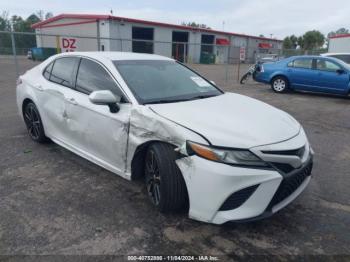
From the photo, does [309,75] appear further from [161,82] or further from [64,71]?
[64,71]

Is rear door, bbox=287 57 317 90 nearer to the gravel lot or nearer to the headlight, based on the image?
the gravel lot

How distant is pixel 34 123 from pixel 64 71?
1.15m

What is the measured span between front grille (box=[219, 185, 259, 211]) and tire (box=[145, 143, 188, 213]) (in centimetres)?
42

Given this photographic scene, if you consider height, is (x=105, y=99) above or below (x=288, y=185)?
above

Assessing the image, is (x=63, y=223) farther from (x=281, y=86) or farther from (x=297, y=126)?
(x=281, y=86)

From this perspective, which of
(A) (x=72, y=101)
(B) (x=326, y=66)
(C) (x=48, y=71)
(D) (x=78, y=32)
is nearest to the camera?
(A) (x=72, y=101)

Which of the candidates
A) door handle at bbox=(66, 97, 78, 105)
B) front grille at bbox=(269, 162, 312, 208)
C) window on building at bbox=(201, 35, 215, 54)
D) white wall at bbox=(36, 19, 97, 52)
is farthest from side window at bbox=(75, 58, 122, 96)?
window on building at bbox=(201, 35, 215, 54)

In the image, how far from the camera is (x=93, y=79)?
12.1 feet

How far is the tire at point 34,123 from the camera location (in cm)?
465

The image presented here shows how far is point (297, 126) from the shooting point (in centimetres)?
314

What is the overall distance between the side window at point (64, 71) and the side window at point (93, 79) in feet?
0.63

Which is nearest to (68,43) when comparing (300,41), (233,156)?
(233,156)

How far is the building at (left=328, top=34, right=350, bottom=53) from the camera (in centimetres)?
2766

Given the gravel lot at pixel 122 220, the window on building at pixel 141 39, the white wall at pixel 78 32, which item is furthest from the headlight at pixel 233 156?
the window on building at pixel 141 39
